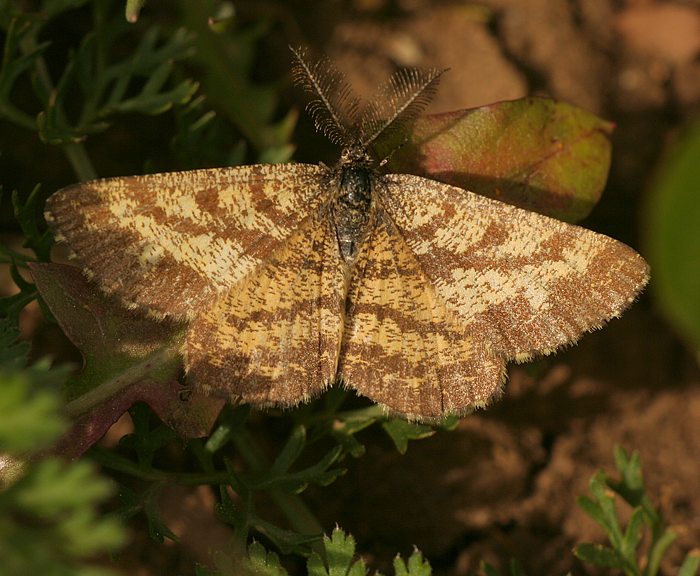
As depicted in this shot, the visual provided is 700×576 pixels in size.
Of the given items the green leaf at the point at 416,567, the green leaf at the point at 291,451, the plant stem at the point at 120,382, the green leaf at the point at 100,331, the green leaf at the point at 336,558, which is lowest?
the green leaf at the point at 416,567

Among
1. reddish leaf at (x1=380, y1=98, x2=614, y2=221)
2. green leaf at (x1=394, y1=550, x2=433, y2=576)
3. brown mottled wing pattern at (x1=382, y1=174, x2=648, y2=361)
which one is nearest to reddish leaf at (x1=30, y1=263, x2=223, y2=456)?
green leaf at (x1=394, y1=550, x2=433, y2=576)

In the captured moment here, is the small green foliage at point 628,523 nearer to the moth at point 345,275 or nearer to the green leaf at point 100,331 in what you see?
the moth at point 345,275

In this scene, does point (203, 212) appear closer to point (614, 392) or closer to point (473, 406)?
point (473, 406)

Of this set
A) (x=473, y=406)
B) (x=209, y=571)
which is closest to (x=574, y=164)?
(x=473, y=406)

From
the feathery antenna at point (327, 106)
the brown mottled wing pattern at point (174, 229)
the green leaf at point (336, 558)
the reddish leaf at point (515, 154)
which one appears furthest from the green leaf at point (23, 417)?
the reddish leaf at point (515, 154)

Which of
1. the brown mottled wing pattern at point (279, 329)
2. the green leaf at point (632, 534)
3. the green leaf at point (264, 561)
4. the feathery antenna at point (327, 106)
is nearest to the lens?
the green leaf at point (264, 561)

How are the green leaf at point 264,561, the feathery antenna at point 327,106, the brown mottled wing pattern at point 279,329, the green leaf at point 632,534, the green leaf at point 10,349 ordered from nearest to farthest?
the green leaf at point 10,349, the green leaf at point 264,561, the brown mottled wing pattern at point 279,329, the feathery antenna at point 327,106, the green leaf at point 632,534
